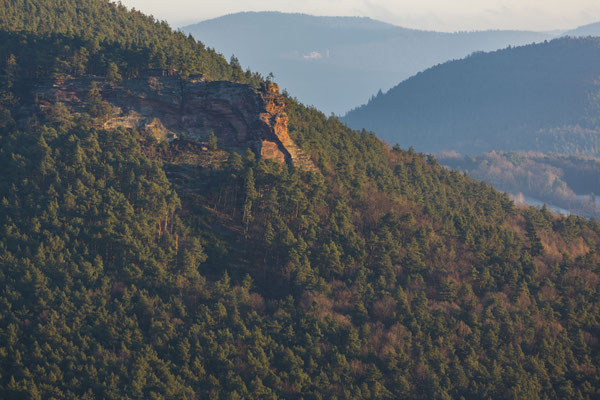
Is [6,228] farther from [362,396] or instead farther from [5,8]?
[5,8]

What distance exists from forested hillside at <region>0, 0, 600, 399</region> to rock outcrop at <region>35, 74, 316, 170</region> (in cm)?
239

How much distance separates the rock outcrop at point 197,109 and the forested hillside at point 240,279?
239 cm

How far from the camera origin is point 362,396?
5647 cm

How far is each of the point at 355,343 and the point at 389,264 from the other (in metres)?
12.8

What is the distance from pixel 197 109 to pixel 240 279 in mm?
25833

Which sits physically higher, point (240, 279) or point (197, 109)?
point (197, 109)

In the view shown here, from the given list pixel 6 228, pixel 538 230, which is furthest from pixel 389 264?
pixel 6 228

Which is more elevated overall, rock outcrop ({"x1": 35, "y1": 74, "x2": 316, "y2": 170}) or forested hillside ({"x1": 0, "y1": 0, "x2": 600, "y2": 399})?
rock outcrop ({"x1": 35, "y1": 74, "x2": 316, "y2": 170})

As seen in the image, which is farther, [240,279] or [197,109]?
[197,109]

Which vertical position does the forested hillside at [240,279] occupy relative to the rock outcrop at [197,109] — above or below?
below

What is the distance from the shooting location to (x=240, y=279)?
6656 centimetres

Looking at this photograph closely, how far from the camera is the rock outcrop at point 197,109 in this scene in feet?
254

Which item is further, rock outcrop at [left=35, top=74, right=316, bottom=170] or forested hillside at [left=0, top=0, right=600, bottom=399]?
rock outcrop at [left=35, top=74, right=316, bottom=170]

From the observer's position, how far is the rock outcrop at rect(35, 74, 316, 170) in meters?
77.3
